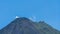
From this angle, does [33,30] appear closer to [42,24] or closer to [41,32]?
[41,32]

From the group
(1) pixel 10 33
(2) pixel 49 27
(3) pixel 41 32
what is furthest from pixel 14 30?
(2) pixel 49 27

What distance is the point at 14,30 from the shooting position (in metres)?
15.2

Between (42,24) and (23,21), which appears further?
(42,24)

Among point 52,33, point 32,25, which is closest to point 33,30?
point 32,25

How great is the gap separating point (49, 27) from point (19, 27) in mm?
2180

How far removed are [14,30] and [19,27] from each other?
0.29 metres

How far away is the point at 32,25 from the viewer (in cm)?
1501

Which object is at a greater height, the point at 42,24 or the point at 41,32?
the point at 42,24

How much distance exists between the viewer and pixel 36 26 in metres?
15.1

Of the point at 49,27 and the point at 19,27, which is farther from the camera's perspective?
the point at 49,27

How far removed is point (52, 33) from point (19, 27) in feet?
5.92

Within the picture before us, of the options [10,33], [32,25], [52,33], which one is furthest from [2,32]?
[52,33]

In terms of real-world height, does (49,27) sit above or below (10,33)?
above

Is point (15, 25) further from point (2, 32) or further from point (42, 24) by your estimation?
point (42, 24)
